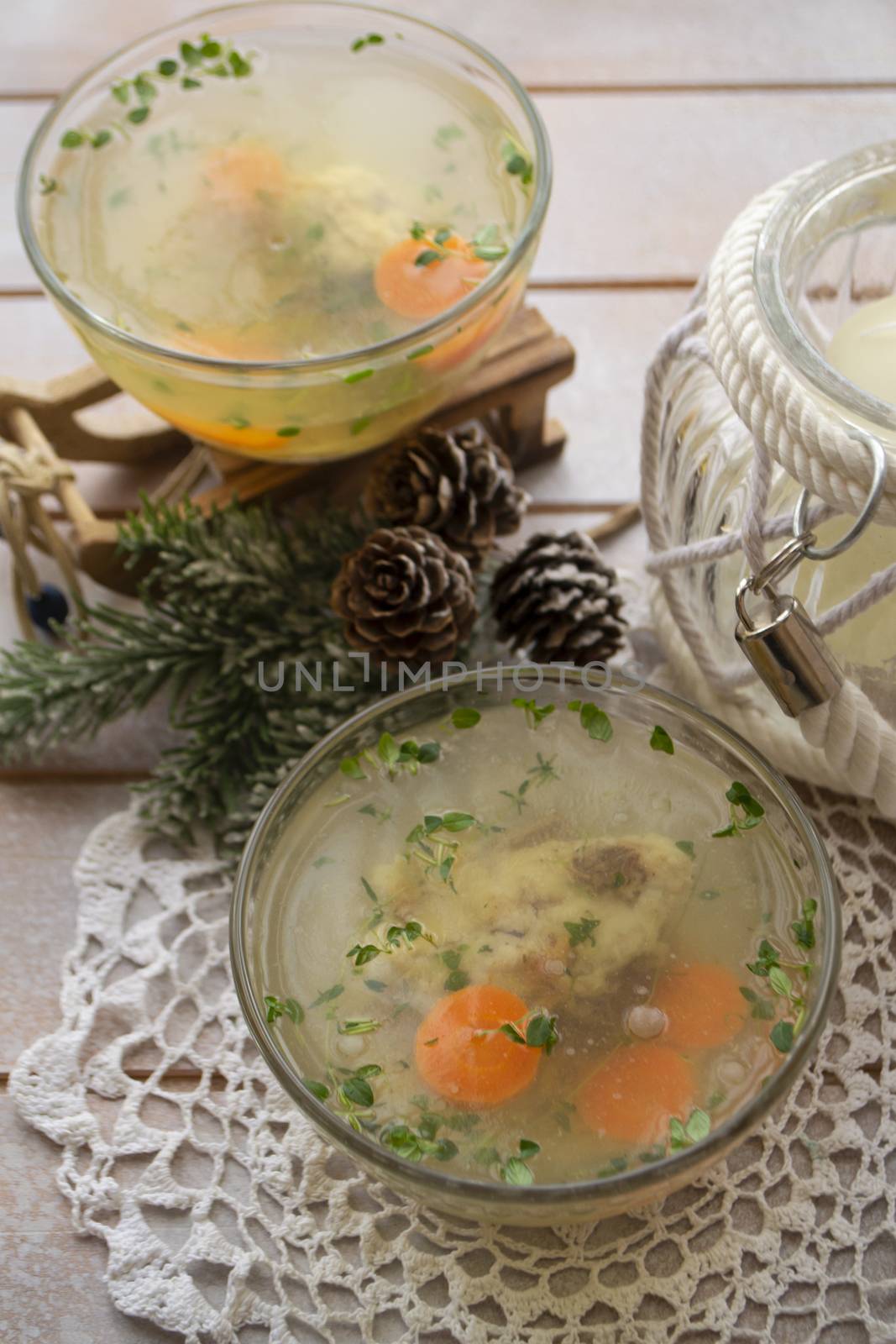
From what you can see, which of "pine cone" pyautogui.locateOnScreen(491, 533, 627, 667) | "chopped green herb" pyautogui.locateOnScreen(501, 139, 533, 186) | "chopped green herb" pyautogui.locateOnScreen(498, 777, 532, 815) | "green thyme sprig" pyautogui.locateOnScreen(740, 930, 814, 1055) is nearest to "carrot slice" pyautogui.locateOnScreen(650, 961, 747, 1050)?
"green thyme sprig" pyautogui.locateOnScreen(740, 930, 814, 1055)

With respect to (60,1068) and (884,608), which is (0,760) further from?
(884,608)

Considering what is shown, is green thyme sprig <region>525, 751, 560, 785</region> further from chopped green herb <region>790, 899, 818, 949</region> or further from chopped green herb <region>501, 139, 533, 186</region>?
chopped green herb <region>501, 139, 533, 186</region>

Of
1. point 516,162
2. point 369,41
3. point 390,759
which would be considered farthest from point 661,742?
point 369,41

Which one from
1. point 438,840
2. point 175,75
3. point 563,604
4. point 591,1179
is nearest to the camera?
point 591,1179

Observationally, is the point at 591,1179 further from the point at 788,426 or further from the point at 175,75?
the point at 175,75

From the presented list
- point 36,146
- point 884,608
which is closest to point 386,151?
point 36,146
